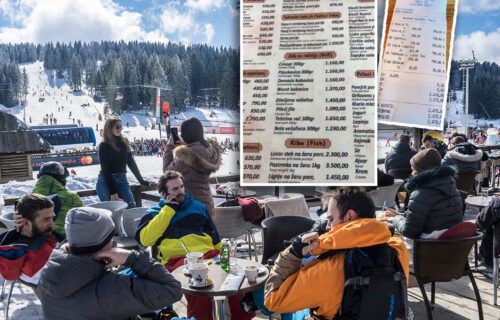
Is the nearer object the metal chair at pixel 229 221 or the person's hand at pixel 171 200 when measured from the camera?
the person's hand at pixel 171 200

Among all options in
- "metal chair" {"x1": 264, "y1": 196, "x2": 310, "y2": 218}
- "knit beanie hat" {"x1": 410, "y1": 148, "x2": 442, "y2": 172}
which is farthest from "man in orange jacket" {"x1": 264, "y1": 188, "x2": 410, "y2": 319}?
"metal chair" {"x1": 264, "y1": 196, "x2": 310, "y2": 218}

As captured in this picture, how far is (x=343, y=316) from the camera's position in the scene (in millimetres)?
1915

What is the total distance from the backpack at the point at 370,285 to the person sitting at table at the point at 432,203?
1.37 metres

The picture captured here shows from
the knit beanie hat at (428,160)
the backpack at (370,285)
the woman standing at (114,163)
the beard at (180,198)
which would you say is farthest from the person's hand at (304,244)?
the woman standing at (114,163)

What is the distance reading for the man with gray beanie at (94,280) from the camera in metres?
1.82

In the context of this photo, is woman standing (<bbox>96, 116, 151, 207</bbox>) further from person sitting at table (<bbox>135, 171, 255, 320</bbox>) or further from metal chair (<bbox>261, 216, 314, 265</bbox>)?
metal chair (<bbox>261, 216, 314, 265</bbox>)

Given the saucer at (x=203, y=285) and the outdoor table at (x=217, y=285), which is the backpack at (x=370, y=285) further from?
Answer: the saucer at (x=203, y=285)

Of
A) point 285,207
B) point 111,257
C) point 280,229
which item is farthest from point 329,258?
point 285,207

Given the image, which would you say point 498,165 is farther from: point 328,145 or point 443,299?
point 328,145

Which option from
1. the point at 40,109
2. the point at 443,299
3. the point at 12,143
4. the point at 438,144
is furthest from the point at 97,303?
the point at 40,109

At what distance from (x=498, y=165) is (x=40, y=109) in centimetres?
10400

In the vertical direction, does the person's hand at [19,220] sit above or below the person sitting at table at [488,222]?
above

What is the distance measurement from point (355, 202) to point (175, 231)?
1532 millimetres

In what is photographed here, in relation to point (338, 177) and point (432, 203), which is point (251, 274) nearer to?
point (338, 177)
